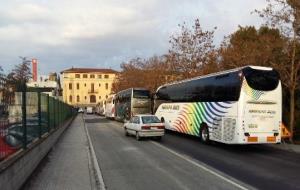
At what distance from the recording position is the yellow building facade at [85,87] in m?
168

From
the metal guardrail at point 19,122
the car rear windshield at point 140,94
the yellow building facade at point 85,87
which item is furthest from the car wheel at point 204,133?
the yellow building facade at point 85,87

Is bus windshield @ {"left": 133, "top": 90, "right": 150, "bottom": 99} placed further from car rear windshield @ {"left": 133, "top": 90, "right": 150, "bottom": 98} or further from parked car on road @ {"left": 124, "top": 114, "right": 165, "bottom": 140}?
parked car on road @ {"left": 124, "top": 114, "right": 165, "bottom": 140}

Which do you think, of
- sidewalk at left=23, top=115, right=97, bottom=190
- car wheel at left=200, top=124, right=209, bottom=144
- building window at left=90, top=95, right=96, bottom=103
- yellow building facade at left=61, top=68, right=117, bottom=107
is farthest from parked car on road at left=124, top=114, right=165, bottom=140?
building window at left=90, top=95, right=96, bottom=103

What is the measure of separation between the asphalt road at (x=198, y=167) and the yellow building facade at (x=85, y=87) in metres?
145

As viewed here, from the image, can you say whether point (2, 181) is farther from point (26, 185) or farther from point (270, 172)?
point (270, 172)

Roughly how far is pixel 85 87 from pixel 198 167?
515ft

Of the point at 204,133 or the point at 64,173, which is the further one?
the point at 204,133

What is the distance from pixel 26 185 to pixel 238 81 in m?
11.5

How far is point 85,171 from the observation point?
14.7 m

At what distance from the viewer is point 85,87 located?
559ft

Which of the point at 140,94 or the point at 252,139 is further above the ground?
the point at 140,94

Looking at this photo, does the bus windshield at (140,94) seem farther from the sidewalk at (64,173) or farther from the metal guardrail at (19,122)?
the metal guardrail at (19,122)

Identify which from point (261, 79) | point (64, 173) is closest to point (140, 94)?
point (261, 79)

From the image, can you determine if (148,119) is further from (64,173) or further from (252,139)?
(64,173)
